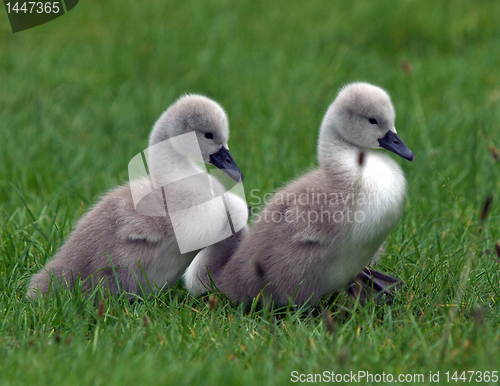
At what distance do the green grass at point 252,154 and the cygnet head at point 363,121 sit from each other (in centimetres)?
61

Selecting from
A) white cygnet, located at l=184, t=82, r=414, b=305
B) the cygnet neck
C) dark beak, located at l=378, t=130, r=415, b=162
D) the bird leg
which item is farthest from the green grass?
the cygnet neck

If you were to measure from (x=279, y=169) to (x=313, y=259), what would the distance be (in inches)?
91.5

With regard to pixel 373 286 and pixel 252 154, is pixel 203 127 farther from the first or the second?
pixel 252 154

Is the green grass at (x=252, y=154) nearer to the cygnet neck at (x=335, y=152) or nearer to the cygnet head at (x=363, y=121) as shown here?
the cygnet head at (x=363, y=121)

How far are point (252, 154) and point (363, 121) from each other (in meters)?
2.54

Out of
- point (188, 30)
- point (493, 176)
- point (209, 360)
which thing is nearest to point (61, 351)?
point (209, 360)

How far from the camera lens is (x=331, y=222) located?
134 inches

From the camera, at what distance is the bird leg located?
143 inches

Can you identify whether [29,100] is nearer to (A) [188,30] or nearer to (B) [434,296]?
(A) [188,30]

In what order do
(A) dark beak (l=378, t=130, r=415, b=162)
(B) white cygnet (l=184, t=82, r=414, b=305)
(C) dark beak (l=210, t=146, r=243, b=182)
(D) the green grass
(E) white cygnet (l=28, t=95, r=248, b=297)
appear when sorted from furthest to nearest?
(C) dark beak (l=210, t=146, r=243, b=182) → (A) dark beak (l=378, t=130, r=415, b=162) → (E) white cygnet (l=28, t=95, r=248, b=297) → (B) white cygnet (l=184, t=82, r=414, b=305) → (D) the green grass

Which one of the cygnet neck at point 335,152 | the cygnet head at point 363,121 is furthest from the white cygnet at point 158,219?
the cygnet head at point 363,121

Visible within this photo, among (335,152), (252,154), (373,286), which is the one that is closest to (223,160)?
(335,152)

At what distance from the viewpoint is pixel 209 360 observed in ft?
8.91

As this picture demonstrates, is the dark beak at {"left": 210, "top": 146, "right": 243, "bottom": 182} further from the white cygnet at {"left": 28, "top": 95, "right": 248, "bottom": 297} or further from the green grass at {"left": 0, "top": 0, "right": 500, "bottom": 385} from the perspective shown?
the green grass at {"left": 0, "top": 0, "right": 500, "bottom": 385}
